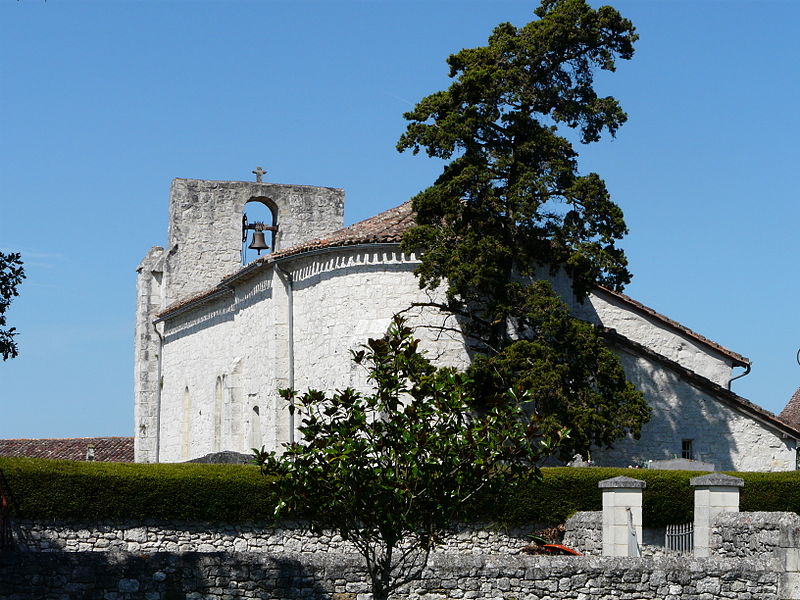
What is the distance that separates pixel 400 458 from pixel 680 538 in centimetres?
1095

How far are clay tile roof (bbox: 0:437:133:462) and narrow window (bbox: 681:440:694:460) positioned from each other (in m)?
25.4

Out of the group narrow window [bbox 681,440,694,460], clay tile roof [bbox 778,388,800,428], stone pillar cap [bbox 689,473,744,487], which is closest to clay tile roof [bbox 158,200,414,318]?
narrow window [bbox 681,440,694,460]

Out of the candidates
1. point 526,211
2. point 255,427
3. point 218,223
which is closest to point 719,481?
point 526,211

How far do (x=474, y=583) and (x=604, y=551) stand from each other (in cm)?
621

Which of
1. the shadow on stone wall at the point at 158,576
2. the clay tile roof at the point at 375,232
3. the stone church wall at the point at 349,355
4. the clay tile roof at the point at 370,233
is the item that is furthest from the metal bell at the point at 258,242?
the shadow on stone wall at the point at 158,576

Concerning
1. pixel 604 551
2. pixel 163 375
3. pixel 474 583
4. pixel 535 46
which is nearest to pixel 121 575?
pixel 474 583

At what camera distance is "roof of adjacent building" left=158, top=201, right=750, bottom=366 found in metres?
29.8

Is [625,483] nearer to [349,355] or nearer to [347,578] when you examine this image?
[347,578]

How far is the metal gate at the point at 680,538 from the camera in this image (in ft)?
77.2

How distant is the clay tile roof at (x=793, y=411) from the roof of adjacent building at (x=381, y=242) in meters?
9.93

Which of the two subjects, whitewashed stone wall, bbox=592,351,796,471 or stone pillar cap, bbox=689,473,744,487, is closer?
stone pillar cap, bbox=689,473,744,487

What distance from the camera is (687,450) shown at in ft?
105

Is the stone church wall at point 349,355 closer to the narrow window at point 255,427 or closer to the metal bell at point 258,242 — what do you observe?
the narrow window at point 255,427

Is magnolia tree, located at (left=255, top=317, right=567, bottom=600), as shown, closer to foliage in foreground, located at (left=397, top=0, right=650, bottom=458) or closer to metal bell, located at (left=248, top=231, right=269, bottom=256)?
foliage in foreground, located at (left=397, top=0, right=650, bottom=458)
